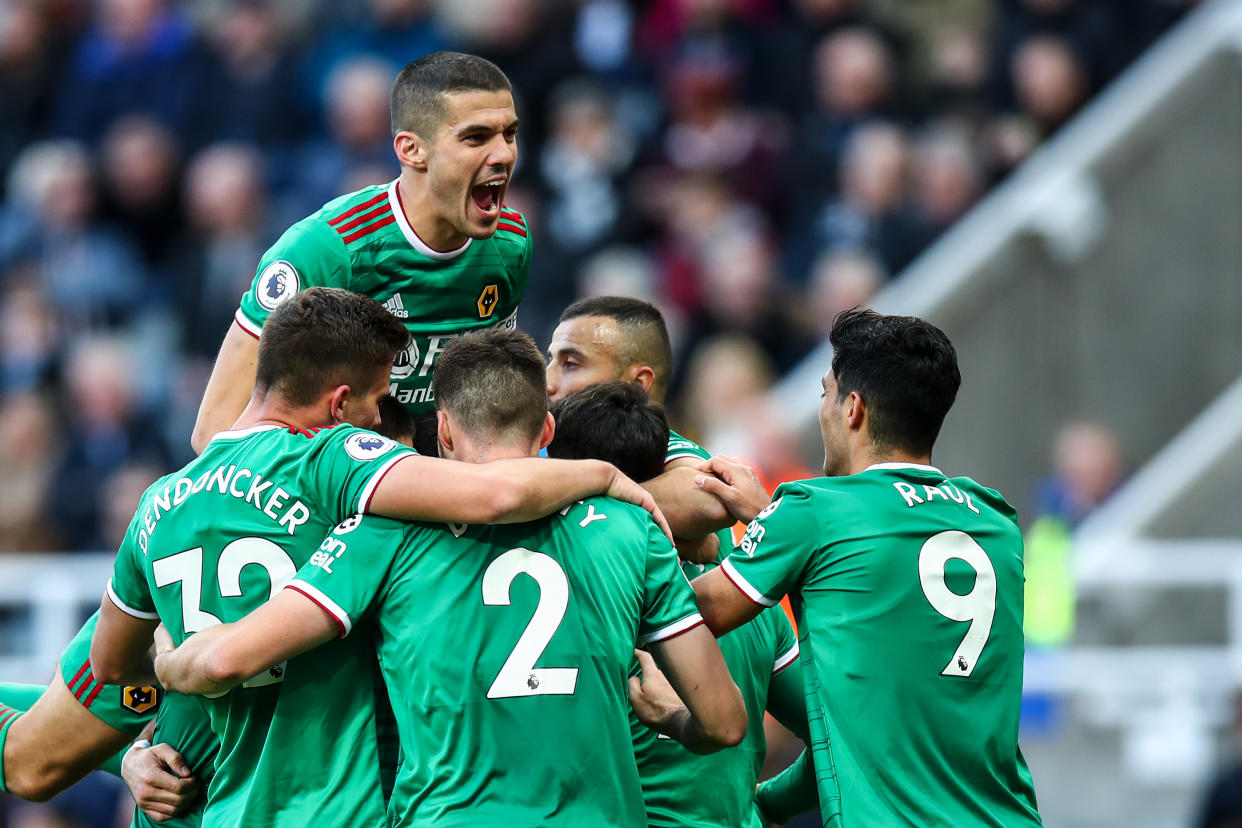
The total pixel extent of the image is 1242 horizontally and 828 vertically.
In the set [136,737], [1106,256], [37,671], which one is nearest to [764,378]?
[1106,256]

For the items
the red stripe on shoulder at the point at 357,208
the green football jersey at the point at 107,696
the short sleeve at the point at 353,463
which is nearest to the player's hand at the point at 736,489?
the short sleeve at the point at 353,463

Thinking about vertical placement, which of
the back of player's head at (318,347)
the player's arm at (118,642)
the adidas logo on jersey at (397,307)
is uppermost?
the adidas logo on jersey at (397,307)

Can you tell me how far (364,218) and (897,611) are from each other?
2.03 meters

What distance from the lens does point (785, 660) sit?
523 centimetres

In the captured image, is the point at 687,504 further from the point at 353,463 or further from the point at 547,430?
the point at 353,463

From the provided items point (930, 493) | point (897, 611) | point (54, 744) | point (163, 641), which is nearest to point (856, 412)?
point (930, 493)

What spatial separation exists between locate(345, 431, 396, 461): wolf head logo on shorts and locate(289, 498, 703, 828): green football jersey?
16 cm

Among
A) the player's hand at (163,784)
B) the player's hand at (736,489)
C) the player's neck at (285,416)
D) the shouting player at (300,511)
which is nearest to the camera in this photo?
the shouting player at (300,511)

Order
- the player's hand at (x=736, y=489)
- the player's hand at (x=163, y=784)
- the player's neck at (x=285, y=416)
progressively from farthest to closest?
the player's hand at (x=163, y=784)
the player's hand at (x=736, y=489)
the player's neck at (x=285, y=416)

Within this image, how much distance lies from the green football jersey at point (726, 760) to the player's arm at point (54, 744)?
1.65 metres

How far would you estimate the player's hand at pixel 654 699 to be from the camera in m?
4.66

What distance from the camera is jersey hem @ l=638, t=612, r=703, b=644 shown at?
444 centimetres

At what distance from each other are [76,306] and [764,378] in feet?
15.3

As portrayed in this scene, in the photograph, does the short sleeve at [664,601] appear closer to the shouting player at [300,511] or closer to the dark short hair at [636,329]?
the shouting player at [300,511]
